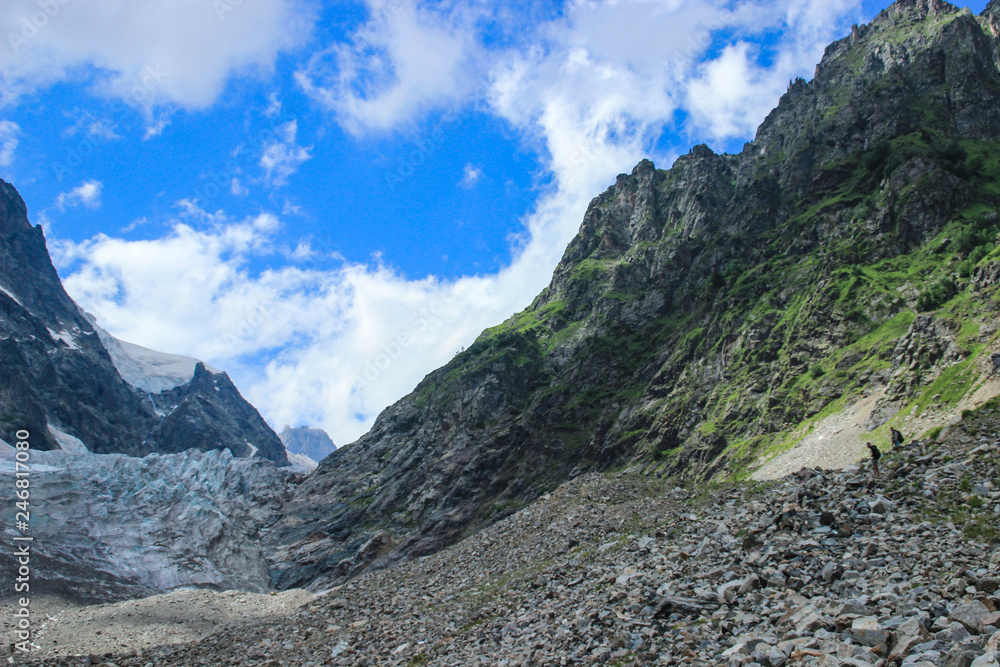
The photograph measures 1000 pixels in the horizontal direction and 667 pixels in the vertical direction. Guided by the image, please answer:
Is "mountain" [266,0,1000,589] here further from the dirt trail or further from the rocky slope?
the rocky slope

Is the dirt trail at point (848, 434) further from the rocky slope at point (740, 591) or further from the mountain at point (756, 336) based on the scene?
the rocky slope at point (740, 591)

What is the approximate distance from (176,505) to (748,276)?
147625 mm

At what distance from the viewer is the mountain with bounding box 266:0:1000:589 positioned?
77.1 meters

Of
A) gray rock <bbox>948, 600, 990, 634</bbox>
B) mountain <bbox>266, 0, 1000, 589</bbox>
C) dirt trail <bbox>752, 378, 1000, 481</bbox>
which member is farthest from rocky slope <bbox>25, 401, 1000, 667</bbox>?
mountain <bbox>266, 0, 1000, 589</bbox>

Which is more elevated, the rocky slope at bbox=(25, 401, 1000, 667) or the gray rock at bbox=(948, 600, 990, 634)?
the rocky slope at bbox=(25, 401, 1000, 667)

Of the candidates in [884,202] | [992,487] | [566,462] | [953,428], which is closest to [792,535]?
[992,487]

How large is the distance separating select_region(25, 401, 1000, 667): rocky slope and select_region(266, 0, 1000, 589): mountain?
25911 mm

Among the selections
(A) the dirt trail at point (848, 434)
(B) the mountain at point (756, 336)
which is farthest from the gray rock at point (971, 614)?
(B) the mountain at point (756, 336)

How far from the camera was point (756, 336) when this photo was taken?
10450cm

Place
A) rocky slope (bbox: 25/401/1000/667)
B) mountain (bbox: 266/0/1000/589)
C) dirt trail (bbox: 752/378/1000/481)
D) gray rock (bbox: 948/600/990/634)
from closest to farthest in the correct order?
gray rock (bbox: 948/600/990/634), rocky slope (bbox: 25/401/1000/667), dirt trail (bbox: 752/378/1000/481), mountain (bbox: 266/0/1000/589)

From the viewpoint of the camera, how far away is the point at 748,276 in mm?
126812

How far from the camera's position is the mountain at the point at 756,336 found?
77.1m

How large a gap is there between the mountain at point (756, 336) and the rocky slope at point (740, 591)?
85.0 ft

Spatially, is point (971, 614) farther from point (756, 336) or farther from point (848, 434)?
point (756, 336)
